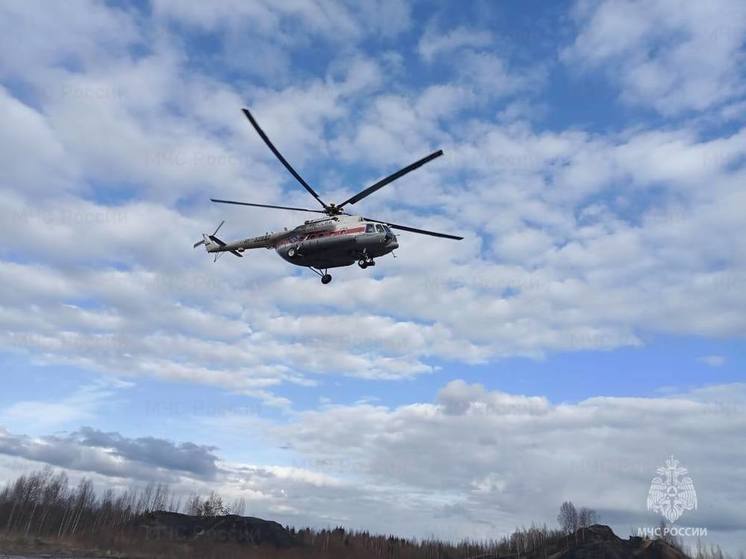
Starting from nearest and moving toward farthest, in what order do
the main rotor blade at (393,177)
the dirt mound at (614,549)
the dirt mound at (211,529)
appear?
the main rotor blade at (393,177)
the dirt mound at (614,549)
the dirt mound at (211,529)

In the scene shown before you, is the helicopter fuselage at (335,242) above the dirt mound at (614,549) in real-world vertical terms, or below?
above

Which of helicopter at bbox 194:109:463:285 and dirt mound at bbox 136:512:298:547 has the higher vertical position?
helicopter at bbox 194:109:463:285

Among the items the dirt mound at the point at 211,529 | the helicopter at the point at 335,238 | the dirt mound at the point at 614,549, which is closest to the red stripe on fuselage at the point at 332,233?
the helicopter at the point at 335,238

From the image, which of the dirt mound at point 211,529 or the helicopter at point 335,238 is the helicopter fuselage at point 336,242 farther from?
the dirt mound at point 211,529

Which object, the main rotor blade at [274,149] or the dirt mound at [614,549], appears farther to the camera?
the dirt mound at [614,549]

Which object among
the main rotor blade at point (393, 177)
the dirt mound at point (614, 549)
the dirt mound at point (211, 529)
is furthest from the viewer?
the dirt mound at point (211, 529)

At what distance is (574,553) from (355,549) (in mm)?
72264

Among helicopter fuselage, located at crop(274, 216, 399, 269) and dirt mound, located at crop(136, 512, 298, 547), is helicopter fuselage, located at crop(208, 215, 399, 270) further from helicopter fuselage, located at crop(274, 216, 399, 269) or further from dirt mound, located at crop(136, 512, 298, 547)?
dirt mound, located at crop(136, 512, 298, 547)

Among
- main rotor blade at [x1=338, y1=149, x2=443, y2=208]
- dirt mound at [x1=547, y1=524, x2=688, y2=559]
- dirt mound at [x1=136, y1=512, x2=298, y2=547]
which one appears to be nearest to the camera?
main rotor blade at [x1=338, y1=149, x2=443, y2=208]

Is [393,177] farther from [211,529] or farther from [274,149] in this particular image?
[211,529]

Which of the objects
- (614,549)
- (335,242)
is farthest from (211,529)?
(335,242)

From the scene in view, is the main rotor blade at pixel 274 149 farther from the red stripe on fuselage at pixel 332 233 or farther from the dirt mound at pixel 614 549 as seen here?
the dirt mound at pixel 614 549

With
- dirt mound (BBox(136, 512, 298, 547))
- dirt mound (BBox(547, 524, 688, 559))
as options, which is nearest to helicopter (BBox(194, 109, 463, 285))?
dirt mound (BBox(547, 524, 688, 559))

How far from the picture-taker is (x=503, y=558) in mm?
87500
